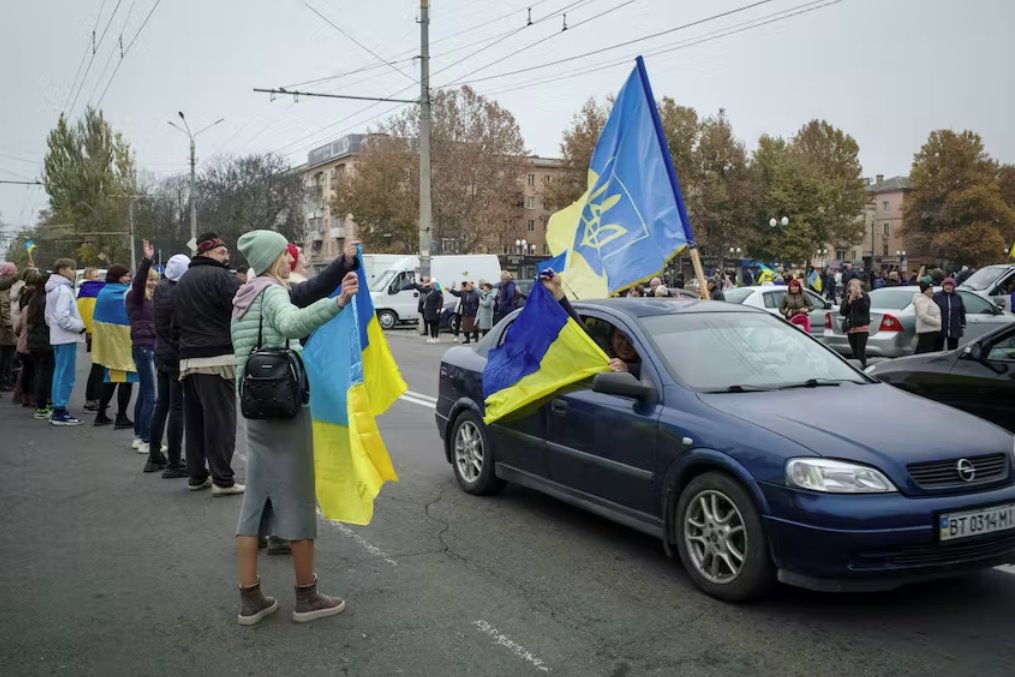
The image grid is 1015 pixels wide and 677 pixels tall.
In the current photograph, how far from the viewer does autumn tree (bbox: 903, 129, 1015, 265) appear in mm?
71438

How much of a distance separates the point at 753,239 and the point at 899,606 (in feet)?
193

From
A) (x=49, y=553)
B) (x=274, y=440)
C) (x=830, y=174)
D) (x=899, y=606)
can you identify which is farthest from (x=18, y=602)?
(x=830, y=174)

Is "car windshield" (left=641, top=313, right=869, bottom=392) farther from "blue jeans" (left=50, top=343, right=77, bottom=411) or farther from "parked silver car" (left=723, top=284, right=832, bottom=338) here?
"parked silver car" (left=723, top=284, right=832, bottom=338)


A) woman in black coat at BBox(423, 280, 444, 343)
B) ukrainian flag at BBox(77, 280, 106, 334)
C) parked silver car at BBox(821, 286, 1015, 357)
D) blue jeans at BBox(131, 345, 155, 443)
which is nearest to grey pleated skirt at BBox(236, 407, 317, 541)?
blue jeans at BBox(131, 345, 155, 443)

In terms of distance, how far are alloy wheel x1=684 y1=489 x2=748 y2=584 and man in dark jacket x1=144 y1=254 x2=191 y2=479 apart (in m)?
4.18

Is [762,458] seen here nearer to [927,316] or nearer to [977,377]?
[977,377]

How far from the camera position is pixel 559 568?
522cm

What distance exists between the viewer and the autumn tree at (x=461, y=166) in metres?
50.2

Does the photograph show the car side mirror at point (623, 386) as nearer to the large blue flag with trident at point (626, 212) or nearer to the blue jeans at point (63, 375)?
the large blue flag with trident at point (626, 212)

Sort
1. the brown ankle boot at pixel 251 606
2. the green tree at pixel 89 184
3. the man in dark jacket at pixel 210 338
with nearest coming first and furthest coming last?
1. the brown ankle boot at pixel 251 606
2. the man in dark jacket at pixel 210 338
3. the green tree at pixel 89 184

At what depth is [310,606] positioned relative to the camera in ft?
14.7

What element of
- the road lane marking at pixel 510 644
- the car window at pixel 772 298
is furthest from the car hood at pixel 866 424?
the car window at pixel 772 298

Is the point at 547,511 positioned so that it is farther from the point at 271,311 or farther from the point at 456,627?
the point at 271,311

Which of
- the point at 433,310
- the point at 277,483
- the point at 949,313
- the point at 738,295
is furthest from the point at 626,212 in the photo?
the point at 433,310
